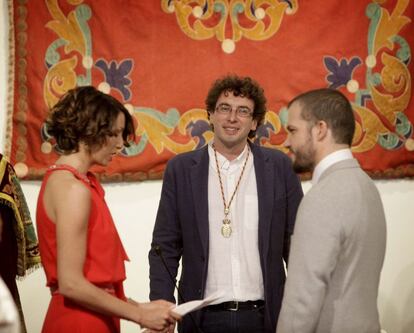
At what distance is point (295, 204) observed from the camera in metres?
2.52

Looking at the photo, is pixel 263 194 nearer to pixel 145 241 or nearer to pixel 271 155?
pixel 271 155

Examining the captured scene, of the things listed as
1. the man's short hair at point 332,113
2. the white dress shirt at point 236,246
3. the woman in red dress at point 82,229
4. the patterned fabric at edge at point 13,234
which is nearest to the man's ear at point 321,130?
the man's short hair at point 332,113

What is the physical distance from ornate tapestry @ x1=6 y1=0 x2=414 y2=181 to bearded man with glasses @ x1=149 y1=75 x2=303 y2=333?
51 centimetres

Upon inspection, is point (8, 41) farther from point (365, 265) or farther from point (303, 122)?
point (365, 265)

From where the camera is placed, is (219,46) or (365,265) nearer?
(365,265)

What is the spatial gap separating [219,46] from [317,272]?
5.47ft

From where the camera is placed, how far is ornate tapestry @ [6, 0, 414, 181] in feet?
10.0

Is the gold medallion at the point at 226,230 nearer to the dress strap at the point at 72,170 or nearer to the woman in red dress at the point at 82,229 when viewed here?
the woman in red dress at the point at 82,229

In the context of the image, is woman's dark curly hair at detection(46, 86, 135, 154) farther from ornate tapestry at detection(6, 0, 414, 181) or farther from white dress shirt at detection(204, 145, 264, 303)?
ornate tapestry at detection(6, 0, 414, 181)

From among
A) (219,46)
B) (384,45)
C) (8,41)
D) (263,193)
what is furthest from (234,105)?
(8,41)

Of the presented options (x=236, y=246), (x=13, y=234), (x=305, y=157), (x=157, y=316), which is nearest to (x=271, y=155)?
(x=236, y=246)

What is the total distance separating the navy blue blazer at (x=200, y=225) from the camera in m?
2.38

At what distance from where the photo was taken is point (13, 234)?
7.88 feet

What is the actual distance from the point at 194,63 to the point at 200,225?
0.99 meters
